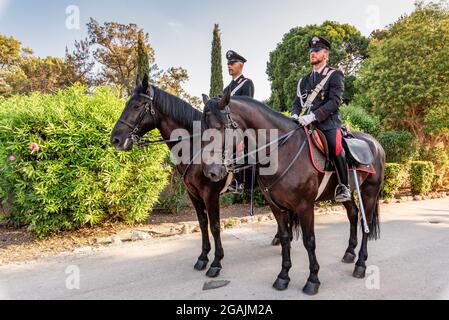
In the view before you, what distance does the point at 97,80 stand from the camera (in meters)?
21.8

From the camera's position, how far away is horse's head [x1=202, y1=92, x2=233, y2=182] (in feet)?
9.52

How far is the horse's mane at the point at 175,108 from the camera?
4027 millimetres

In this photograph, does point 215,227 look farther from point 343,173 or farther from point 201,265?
point 343,173

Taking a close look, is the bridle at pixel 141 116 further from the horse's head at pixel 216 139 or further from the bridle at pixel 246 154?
the bridle at pixel 246 154

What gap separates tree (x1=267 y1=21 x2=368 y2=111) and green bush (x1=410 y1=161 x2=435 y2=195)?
49.9ft

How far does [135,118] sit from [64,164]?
2.50 m

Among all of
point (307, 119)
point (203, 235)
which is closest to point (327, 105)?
point (307, 119)

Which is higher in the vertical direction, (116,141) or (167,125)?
(167,125)

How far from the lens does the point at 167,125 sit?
13.5 ft

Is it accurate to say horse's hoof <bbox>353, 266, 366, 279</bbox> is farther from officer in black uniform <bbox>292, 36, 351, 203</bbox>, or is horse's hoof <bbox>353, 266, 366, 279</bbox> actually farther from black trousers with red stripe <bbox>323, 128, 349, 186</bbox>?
black trousers with red stripe <bbox>323, 128, 349, 186</bbox>

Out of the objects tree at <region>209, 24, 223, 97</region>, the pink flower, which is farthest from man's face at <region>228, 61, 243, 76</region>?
tree at <region>209, 24, 223, 97</region>

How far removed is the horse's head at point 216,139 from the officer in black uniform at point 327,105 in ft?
3.65

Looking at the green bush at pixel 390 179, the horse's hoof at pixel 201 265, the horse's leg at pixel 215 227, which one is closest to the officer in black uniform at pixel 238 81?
the horse's leg at pixel 215 227

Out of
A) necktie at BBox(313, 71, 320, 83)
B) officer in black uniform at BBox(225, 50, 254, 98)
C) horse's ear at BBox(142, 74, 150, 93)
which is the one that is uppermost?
officer in black uniform at BBox(225, 50, 254, 98)
